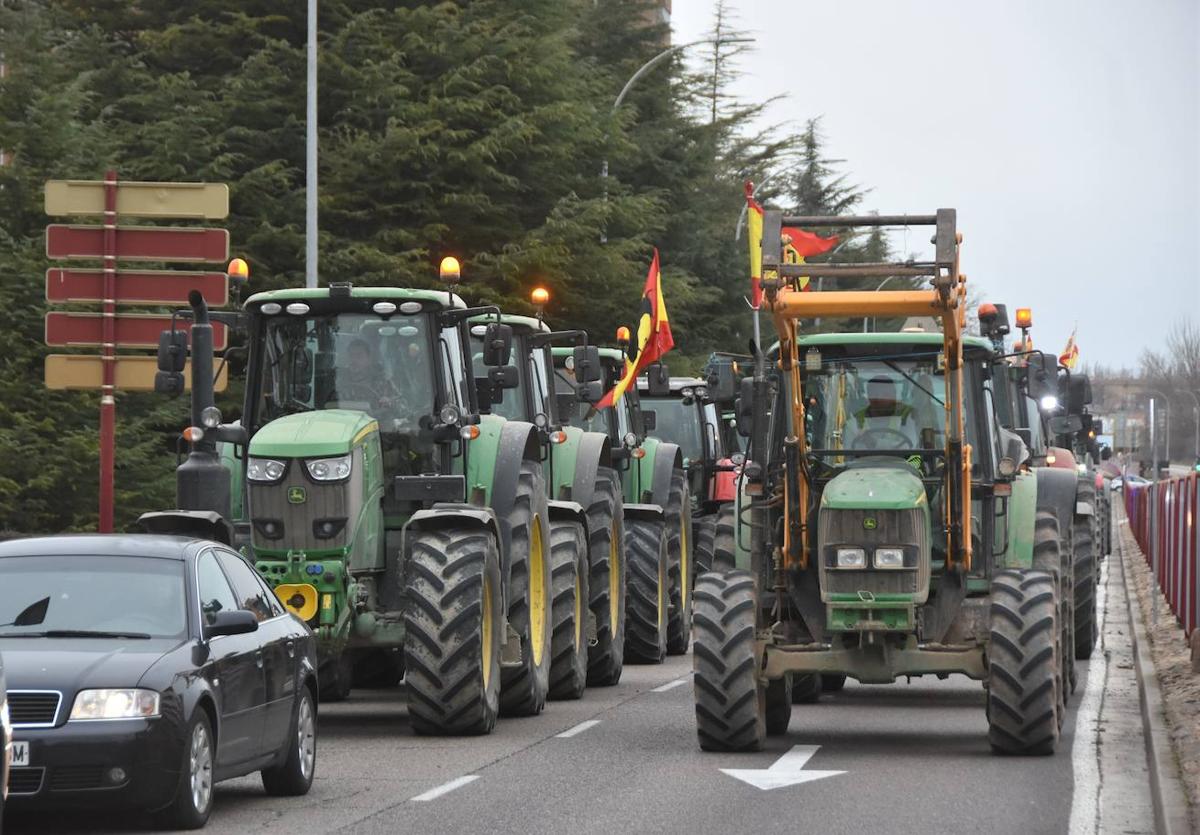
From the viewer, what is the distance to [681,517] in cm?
2459

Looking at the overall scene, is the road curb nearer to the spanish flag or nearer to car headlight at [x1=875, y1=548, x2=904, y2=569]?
car headlight at [x1=875, y1=548, x2=904, y2=569]

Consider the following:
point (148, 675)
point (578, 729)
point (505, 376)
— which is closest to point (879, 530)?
point (578, 729)

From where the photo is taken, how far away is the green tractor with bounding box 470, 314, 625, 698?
65.0 feet

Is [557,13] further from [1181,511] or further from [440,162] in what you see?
[1181,511]

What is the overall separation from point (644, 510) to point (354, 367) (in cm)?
694

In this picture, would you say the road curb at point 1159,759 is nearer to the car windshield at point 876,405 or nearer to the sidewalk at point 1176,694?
the sidewalk at point 1176,694

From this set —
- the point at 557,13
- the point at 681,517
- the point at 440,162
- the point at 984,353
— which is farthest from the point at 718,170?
the point at 984,353

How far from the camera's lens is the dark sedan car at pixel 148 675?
10.6 metres

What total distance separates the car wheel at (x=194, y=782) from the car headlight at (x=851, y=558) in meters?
4.82

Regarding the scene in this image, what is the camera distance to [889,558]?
48.6 feet

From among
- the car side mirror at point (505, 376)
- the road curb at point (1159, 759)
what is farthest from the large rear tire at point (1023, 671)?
the car side mirror at point (505, 376)

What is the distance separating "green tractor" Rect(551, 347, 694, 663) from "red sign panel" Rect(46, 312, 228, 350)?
3.67 m

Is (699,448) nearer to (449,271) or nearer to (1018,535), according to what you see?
(449,271)

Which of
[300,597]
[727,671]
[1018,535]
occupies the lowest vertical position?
[727,671]
